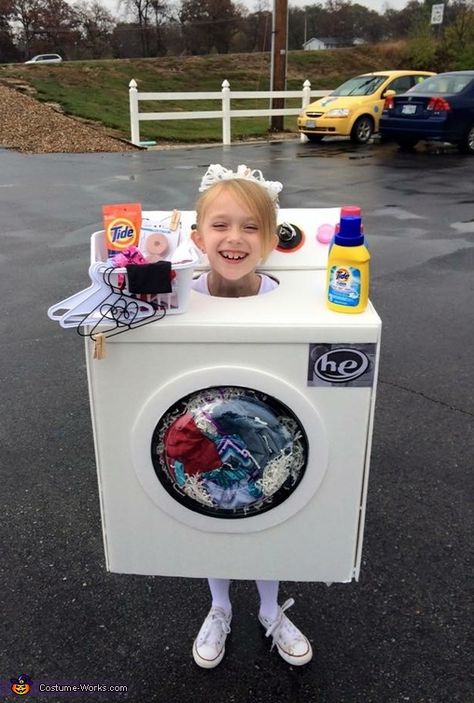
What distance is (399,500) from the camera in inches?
104

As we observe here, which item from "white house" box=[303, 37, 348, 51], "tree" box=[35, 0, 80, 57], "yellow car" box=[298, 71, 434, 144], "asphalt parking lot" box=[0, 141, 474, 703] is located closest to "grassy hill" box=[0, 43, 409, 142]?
"yellow car" box=[298, 71, 434, 144]

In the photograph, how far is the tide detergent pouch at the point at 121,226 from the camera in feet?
6.36

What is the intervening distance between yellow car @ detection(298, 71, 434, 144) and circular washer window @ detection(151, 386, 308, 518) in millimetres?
13588

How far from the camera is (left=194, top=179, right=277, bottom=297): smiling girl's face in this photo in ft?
6.07

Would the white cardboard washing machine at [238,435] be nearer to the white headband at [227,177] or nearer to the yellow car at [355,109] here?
the white headband at [227,177]

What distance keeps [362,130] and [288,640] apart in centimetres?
1401

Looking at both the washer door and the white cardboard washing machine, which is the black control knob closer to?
the white cardboard washing machine

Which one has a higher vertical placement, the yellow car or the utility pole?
the utility pole

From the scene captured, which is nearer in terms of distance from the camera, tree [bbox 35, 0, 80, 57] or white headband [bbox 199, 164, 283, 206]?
white headband [bbox 199, 164, 283, 206]

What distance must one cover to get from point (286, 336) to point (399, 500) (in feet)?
4.44

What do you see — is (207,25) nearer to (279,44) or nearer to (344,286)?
(279,44)

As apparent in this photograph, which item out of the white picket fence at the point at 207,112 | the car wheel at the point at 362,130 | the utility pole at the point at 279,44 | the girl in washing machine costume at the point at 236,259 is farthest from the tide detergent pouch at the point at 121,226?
the utility pole at the point at 279,44

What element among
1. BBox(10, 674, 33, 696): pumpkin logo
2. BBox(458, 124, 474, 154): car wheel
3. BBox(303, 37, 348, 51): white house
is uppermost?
BBox(303, 37, 348, 51): white house

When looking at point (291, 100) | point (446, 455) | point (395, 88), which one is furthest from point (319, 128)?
point (291, 100)
